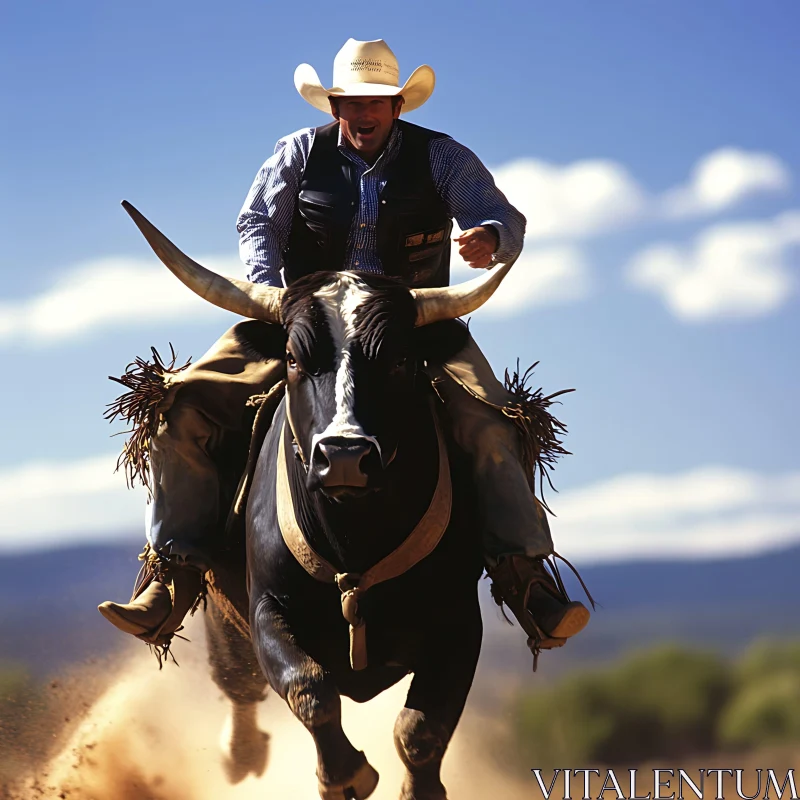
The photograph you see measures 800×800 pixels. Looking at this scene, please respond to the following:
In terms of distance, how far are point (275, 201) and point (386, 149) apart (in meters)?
0.60

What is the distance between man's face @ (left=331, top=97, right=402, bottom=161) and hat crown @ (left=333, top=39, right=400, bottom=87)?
140 millimetres

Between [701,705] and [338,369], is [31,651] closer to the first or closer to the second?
[701,705]

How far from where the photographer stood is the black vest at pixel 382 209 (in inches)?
305

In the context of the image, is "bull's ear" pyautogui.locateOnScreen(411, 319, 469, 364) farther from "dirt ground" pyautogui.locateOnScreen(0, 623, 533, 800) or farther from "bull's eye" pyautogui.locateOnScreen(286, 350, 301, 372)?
"dirt ground" pyautogui.locateOnScreen(0, 623, 533, 800)

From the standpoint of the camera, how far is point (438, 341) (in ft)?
22.2

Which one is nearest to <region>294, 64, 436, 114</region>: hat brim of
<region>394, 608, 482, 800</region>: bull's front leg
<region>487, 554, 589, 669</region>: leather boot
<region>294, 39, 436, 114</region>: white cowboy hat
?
<region>294, 39, 436, 114</region>: white cowboy hat

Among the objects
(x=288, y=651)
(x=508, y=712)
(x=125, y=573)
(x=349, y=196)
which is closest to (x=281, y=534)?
(x=288, y=651)

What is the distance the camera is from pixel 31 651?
47.9ft

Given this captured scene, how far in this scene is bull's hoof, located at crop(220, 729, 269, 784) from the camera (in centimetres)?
1073

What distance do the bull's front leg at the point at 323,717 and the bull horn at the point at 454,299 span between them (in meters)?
1.49

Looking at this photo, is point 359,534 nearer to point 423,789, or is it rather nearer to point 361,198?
point 423,789

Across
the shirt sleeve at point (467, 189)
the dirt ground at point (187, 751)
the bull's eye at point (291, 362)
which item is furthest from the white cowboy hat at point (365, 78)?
the dirt ground at point (187, 751)

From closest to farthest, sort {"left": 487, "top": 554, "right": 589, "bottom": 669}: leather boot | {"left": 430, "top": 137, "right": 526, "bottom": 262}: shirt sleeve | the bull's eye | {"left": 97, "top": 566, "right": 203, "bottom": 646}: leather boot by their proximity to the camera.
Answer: the bull's eye → {"left": 487, "top": 554, "right": 589, "bottom": 669}: leather boot → {"left": 97, "top": 566, "right": 203, "bottom": 646}: leather boot → {"left": 430, "top": 137, "right": 526, "bottom": 262}: shirt sleeve

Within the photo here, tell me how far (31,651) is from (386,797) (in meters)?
4.97
